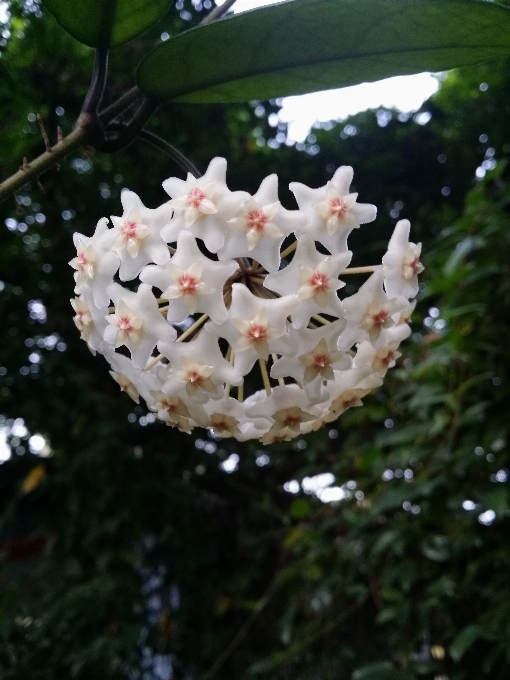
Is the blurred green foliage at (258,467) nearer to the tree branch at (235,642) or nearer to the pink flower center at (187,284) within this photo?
the tree branch at (235,642)

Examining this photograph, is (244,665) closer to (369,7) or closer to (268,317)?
(268,317)

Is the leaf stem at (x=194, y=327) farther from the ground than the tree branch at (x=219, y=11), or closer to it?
closer to it

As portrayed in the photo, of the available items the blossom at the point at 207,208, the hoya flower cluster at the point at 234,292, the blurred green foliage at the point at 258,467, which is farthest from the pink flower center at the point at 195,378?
the blurred green foliage at the point at 258,467

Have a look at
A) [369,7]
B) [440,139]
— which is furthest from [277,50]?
[440,139]

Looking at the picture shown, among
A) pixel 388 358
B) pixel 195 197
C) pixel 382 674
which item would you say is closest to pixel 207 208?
pixel 195 197

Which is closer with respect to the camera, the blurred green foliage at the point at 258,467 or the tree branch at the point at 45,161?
the tree branch at the point at 45,161

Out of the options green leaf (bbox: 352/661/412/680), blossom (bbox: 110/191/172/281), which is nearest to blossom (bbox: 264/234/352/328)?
blossom (bbox: 110/191/172/281)

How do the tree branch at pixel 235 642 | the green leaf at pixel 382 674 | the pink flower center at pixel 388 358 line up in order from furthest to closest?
the tree branch at pixel 235 642 → the green leaf at pixel 382 674 → the pink flower center at pixel 388 358
